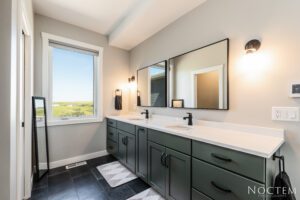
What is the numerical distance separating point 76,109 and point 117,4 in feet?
6.56

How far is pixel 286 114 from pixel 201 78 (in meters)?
0.92

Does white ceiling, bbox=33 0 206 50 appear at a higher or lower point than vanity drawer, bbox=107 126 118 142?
higher

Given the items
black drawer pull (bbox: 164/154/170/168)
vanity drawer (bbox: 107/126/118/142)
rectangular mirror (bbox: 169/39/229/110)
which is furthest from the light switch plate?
vanity drawer (bbox: 107/126/118/142)

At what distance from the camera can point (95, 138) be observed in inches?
117

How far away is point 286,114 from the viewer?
1.24m

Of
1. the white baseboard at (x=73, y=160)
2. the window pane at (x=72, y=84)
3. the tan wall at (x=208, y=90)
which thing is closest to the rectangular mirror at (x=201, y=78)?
the tan wall at (x=208, y=90)

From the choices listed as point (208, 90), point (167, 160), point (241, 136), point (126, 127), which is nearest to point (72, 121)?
point (126, 127)

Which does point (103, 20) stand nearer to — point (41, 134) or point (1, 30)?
point (1, 30)

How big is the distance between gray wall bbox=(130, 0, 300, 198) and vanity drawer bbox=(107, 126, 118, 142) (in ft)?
5.00

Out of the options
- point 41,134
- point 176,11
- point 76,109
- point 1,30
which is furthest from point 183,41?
point 41,134

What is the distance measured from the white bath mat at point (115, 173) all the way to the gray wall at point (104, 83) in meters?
0.62

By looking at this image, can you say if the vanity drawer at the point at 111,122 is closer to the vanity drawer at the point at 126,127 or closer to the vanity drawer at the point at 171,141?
the vanity drawer at the point at 126,127

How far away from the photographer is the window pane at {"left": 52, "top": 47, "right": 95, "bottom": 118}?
2.62m

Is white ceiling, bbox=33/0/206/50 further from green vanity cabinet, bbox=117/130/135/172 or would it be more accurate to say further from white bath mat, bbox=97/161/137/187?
white bath mat, bbox=97/161/137/187
